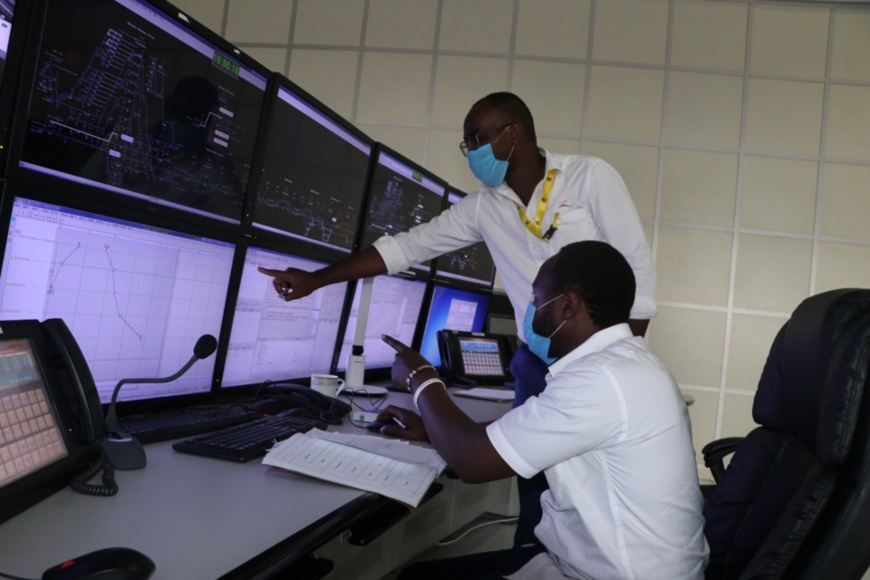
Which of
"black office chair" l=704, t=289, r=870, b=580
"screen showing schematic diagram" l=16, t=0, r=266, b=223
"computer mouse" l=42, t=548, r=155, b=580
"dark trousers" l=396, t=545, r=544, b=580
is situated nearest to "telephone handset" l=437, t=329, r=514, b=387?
"dark trousers" l=396, t=545, r=544, b=580

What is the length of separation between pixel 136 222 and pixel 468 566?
3.18 feet

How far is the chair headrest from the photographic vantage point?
1.02 meters

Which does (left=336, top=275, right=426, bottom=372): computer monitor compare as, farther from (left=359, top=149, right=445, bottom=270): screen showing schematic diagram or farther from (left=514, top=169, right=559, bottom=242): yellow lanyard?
(left=514, top=169, right=559, bottom=242): yellow lanyard

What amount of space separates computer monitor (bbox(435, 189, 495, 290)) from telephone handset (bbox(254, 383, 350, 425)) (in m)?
1.17

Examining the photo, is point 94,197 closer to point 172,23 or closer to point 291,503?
point 172,23

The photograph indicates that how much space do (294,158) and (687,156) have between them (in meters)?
3.14

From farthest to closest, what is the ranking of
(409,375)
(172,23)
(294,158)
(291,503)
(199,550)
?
1. (294,158)
2. (409,375)
3. (172,23)
4. (291,503)
5. (199,550)

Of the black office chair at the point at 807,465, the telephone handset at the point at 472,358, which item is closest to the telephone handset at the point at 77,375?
the black office chair at the point at 807,465

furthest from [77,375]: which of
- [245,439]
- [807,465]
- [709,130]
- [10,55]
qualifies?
[709,130]

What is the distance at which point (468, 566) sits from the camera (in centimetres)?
150

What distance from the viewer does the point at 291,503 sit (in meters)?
1.07

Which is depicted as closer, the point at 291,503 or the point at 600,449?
the point at 291,503

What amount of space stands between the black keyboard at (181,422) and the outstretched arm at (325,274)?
0.34 m

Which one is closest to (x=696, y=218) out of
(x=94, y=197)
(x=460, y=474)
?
(x=460, y=474)
